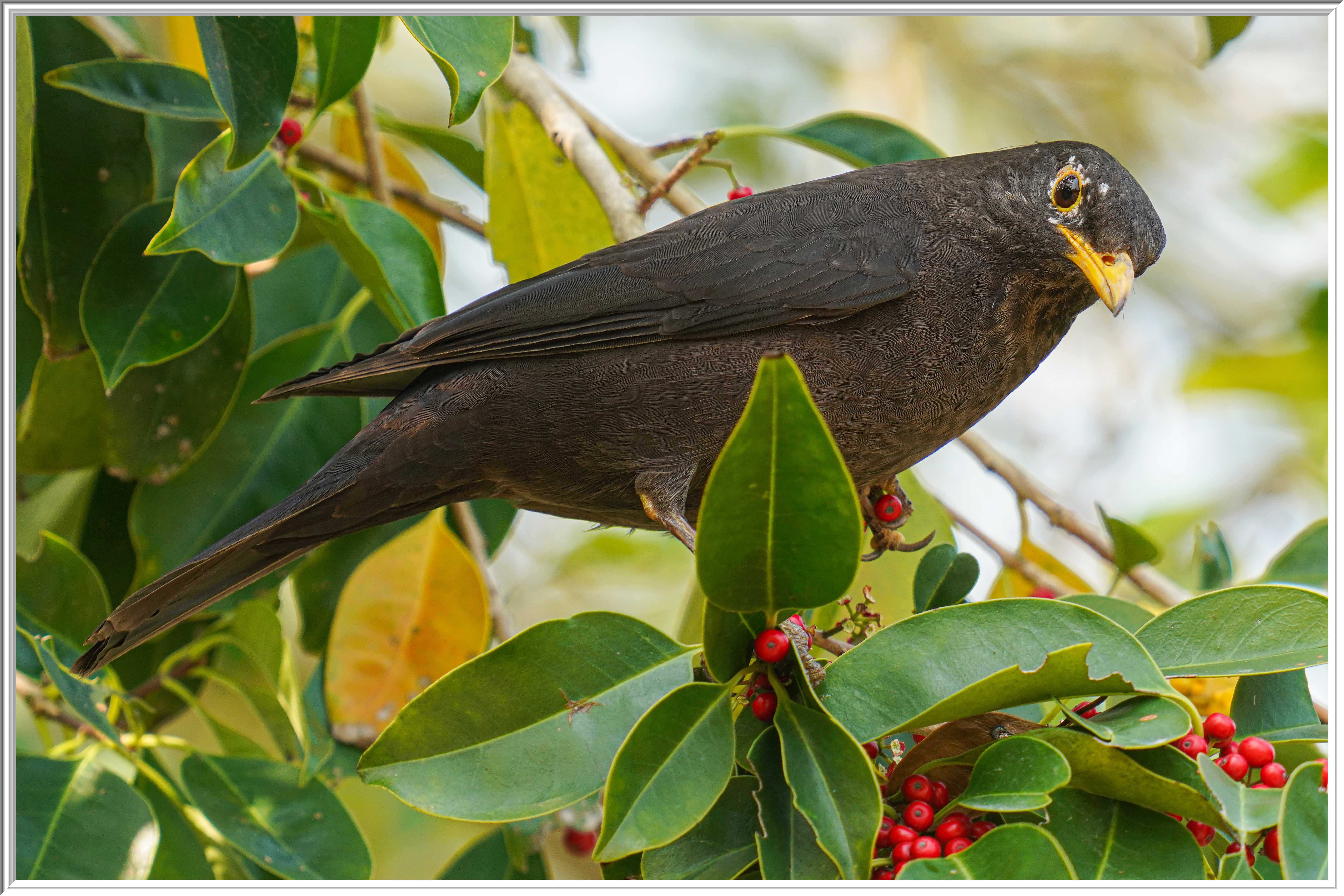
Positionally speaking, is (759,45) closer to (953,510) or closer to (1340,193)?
(953,510)

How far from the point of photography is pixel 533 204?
10.7 ft

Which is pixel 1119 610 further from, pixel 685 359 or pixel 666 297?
pixel 666 297

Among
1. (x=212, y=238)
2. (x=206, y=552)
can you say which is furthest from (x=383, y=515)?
(x=212, y=238)

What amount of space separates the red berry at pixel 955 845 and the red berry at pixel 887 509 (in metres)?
1.17

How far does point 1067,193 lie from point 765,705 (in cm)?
158

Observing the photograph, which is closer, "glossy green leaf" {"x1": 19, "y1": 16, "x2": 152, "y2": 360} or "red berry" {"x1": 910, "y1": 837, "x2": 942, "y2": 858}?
"red berry" {"x1": 910, "y1": 837, "x2": 942, "y2": 858}

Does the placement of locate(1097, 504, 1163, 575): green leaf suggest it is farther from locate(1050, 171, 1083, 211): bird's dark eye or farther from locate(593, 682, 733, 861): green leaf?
locate(593, 682, 733, 861): green leaf

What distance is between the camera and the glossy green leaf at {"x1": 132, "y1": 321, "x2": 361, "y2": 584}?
3.08 metres

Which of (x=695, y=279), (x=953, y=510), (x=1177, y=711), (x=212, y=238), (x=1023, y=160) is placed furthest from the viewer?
(x=953, y=510)

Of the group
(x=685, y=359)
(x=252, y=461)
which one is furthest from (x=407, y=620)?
(x=685, y=359)

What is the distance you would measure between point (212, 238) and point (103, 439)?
93cm

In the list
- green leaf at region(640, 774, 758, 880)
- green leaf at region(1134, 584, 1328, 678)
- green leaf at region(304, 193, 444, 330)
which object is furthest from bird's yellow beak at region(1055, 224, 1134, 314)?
green leaf at region(304, 193, 444, 330)

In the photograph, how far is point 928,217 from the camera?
2814mm

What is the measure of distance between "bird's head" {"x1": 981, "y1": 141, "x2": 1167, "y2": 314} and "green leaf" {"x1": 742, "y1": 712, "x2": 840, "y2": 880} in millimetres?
1431
